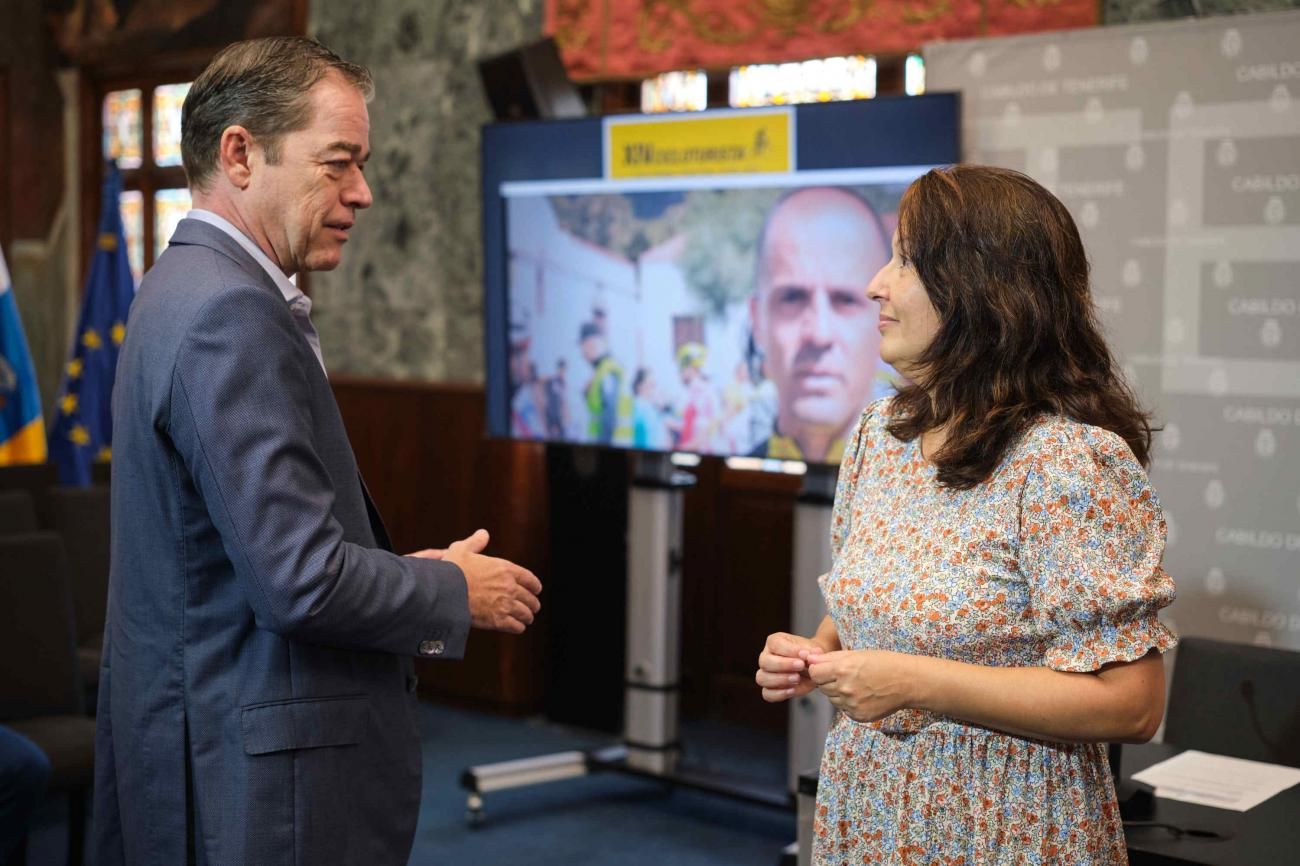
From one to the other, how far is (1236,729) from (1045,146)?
71.3 inches

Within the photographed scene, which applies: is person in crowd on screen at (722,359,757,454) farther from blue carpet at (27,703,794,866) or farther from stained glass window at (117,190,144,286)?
stained glass window at (117,190,144,286)

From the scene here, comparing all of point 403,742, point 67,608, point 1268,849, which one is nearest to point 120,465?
point 403,742

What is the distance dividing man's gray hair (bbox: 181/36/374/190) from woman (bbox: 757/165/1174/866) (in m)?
0.79

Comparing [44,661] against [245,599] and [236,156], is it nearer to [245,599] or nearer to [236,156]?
[245,599]

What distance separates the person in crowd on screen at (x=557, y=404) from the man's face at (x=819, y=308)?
739 mm

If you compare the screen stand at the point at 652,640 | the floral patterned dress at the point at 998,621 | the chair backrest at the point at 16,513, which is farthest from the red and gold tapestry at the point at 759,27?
the floral patterned dress at the point at 998,621

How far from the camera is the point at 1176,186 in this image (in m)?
3.73

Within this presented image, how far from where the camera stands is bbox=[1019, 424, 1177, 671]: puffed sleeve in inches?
63.1

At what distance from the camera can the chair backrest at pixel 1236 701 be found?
8.98ft

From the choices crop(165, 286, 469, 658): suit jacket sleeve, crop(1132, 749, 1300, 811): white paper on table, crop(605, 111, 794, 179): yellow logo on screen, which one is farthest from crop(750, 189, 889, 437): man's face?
crop(165, 286, 469, 658): suit jacket sleeve

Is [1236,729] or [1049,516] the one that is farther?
[1236,729]

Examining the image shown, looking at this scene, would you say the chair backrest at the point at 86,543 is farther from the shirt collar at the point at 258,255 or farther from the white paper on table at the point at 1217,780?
the white paper on table at the point at 1217,780

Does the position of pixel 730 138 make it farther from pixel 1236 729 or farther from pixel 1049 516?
pixel 1049 516

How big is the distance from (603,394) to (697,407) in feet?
1.17
